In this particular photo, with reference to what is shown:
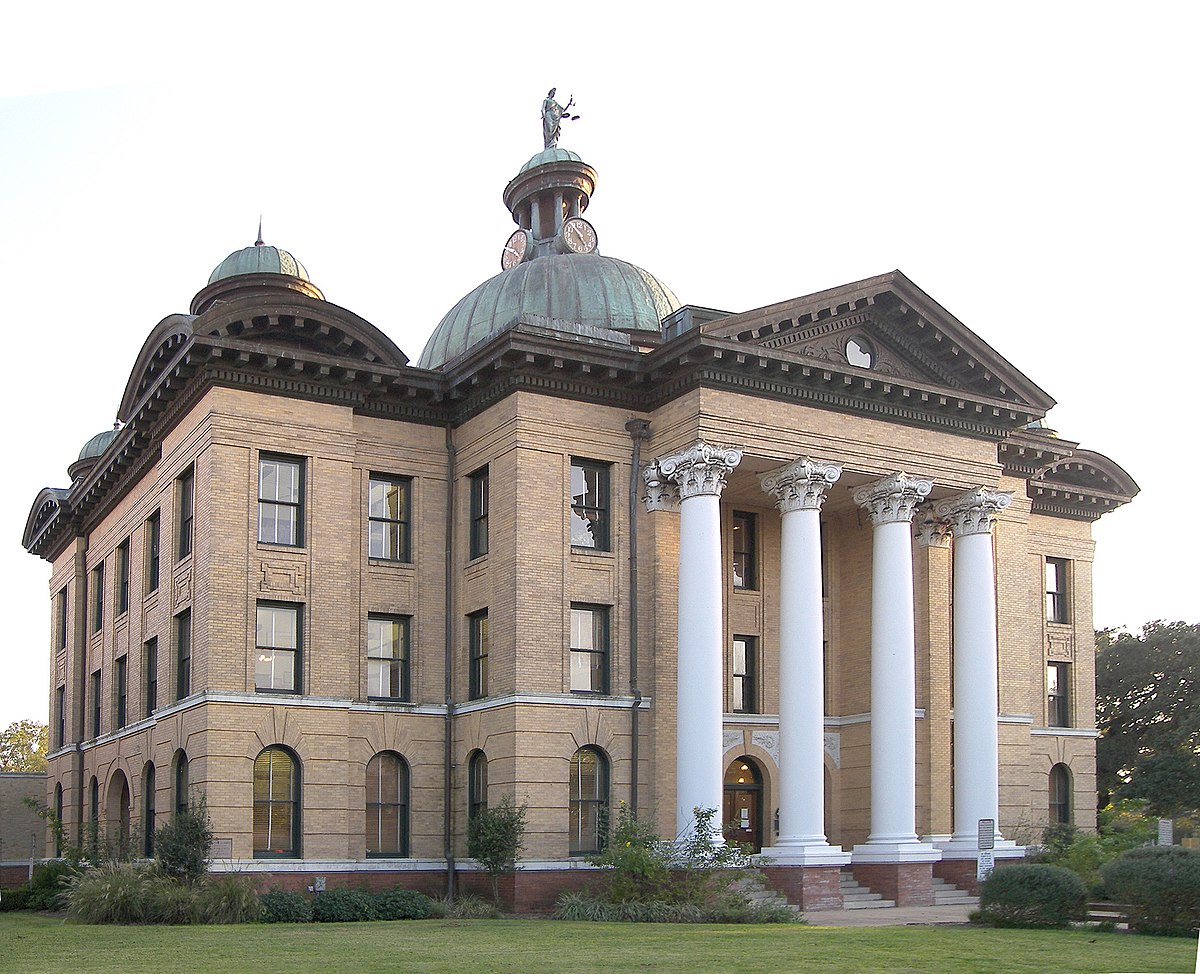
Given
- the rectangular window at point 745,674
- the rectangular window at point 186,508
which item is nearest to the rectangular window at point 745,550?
the rectangular window at point 745,674

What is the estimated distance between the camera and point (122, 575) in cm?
3916

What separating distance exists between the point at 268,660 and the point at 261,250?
57.3 feet

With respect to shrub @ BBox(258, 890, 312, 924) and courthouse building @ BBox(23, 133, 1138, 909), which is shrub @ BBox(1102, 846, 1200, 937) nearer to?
courthouse building @ BBox(23, 133, 1138, 909)

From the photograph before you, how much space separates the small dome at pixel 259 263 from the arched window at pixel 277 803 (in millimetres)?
17699

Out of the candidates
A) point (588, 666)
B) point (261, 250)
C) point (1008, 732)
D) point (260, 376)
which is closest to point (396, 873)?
point (588, 666)

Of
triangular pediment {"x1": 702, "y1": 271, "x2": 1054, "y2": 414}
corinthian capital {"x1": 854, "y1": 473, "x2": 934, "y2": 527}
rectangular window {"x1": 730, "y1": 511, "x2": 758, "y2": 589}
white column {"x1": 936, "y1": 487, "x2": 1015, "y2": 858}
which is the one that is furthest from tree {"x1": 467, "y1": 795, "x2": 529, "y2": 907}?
triangular pediment {"x1": 702, "y1": 271, "x2": 1054, "y2": 414}

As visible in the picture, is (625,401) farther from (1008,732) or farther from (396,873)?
(1008,732)

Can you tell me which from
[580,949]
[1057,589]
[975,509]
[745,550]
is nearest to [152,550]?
[745,550]

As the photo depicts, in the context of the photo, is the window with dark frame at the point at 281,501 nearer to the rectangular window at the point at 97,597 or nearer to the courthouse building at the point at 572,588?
the courthouse building at the point at 572,588

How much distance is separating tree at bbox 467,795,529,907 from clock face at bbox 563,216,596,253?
790 inches

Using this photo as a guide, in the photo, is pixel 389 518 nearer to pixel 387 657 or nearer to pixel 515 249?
pixel 387 657

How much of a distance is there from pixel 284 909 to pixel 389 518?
909cm

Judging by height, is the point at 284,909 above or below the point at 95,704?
below

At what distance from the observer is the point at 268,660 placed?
30484 mm
